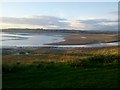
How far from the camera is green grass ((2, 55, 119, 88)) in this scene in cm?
1183

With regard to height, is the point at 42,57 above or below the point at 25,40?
below

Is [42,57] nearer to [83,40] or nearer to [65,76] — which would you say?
[65,76]

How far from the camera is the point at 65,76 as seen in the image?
13.1 metres

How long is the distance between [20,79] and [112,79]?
3.39 metres

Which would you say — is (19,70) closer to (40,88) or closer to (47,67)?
(47,67)

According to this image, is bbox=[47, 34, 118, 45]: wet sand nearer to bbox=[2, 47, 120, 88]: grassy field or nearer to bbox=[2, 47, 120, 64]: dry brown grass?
bbox=[2, 47, 120, 64]: dry brown grass

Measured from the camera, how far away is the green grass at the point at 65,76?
11828 mm

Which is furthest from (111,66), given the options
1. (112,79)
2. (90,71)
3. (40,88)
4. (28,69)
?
(40,88)

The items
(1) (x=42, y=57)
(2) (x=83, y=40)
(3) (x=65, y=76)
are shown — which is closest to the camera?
(3) (x=65, y=76)

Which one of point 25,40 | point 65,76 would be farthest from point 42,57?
point 25,40

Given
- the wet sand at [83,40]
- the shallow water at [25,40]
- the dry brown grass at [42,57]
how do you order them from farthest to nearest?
the wet sand at [83,40], the shallow water at [25,40], the dry brown grass at [42,57]

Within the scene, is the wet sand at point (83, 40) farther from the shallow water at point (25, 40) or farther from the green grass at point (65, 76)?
the green grass at point (65, 76)

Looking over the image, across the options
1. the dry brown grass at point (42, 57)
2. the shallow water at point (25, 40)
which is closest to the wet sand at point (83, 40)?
the shallow water at point (25, 40)

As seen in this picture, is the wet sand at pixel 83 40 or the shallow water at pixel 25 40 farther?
the wet sand at pixel 83 40
